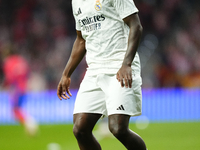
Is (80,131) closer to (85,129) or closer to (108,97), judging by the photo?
(85,129)

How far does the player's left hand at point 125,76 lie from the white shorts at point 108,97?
17cm

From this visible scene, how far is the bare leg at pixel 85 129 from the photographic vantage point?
4094 millimetres

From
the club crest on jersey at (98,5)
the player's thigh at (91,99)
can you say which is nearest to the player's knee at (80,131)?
the player's thigh at (91,99)

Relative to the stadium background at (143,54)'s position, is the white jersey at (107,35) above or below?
above

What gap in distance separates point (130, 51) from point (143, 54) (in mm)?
12805

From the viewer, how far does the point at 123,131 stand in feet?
12.6

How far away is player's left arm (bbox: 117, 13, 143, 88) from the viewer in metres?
3.77

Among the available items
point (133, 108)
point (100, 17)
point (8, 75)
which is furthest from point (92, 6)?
point (8, 75)

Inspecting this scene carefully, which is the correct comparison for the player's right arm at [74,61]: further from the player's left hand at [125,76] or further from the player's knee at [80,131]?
the player's left hand at [125,76]

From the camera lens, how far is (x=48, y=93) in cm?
1296

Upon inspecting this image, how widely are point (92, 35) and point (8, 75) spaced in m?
6.35

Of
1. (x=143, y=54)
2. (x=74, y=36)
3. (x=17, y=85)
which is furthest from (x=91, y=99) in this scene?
(x=74, y=36)

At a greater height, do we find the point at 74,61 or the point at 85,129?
the point at 74,61

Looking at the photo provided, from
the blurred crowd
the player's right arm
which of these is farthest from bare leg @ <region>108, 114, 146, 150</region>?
the blurred crowd
